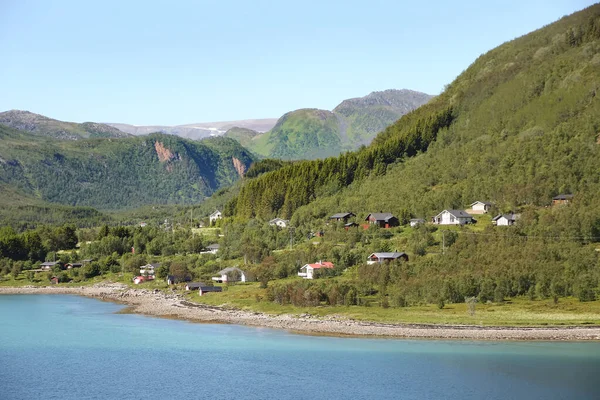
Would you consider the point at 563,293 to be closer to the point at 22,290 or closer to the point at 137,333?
the point at 137,333

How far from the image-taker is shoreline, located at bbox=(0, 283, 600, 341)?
7319 cm

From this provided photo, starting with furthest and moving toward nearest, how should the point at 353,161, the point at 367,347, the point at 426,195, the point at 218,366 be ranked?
1. the point at 353,161
2. the point at 426,195
3. the point at 367,347
4. the point at 218,366

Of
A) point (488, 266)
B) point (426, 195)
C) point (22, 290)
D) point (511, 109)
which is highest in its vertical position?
point (511, 109)

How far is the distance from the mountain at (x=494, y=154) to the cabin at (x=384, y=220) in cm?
198

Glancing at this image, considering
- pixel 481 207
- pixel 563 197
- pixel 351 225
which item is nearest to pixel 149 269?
pixel 351 225

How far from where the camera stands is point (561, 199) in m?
105

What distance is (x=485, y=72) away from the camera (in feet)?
513

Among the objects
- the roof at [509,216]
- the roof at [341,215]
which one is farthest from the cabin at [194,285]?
the roof at [509,216]

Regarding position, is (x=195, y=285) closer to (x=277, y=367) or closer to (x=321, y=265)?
(x=321, y=265)

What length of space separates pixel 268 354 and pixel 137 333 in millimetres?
20141

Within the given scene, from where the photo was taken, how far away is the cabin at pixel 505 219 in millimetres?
103875

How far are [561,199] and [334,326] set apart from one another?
42989 millimetres

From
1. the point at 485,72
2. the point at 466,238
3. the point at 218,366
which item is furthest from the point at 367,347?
the point at 485,72

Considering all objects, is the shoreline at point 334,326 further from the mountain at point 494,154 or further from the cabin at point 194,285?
the mountain at point 494,154
